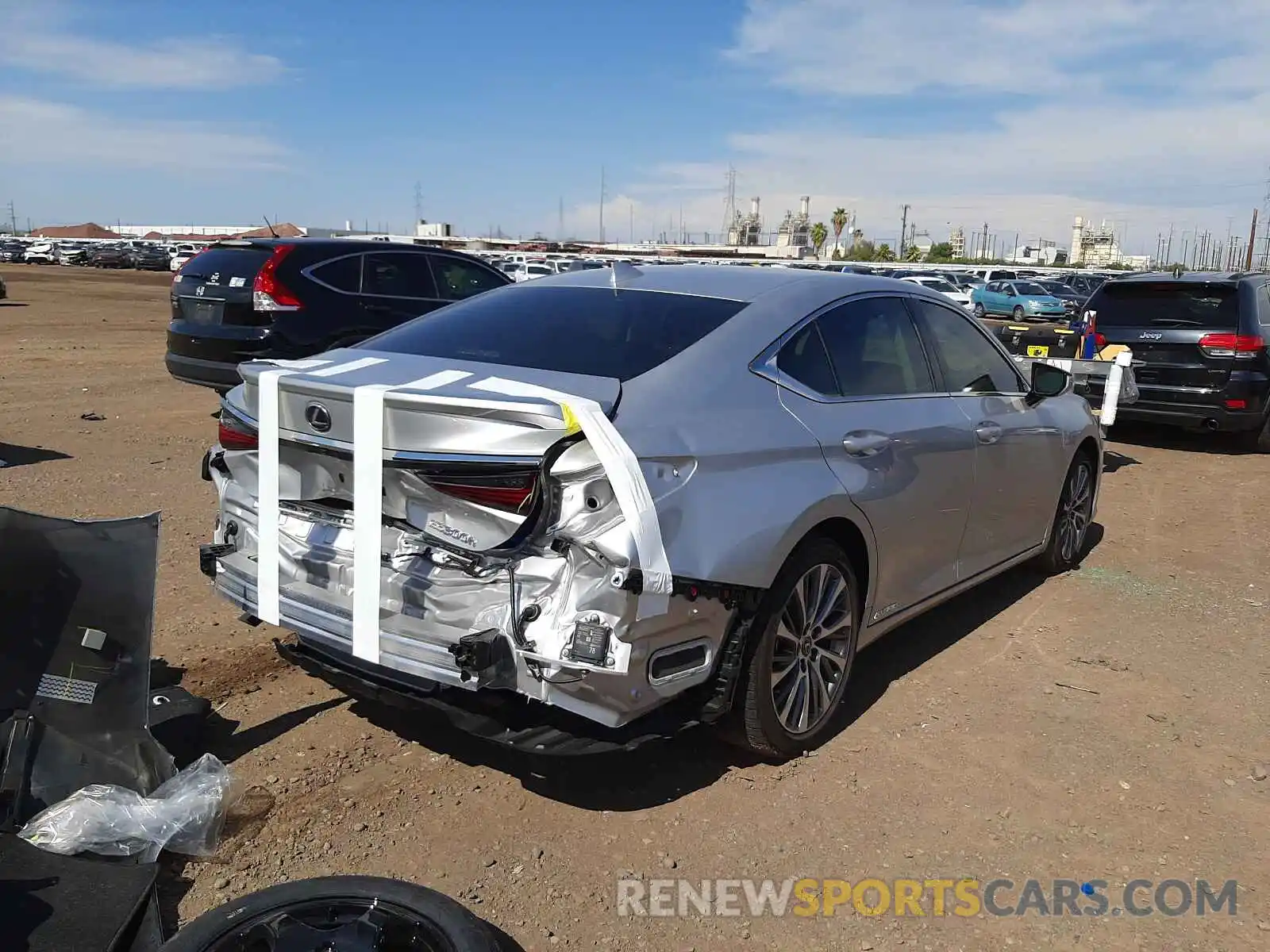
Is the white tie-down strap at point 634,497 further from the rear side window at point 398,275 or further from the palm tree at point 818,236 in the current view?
the palm tree at point 818,236

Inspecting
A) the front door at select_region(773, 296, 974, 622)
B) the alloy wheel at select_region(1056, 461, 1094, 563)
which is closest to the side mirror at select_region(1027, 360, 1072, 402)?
the alloy wheel at select_region(1056, 461, 1094, 563)

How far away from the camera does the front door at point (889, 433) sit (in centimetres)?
373

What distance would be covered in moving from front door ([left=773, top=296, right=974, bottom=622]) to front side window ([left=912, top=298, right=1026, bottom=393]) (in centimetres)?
18

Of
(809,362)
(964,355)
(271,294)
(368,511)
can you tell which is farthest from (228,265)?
(368,511)

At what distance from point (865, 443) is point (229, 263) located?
713cm

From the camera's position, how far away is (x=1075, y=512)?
6078mm

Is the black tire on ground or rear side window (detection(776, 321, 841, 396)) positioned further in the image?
the black tire on ground

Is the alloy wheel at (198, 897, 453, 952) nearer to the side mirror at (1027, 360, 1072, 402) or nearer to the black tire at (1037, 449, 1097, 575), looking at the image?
the side mirror at (1027, 360, 1072, 402)

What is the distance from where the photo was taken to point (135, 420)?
983 cm

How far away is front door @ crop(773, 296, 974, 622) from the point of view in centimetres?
373

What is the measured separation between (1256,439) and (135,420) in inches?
440

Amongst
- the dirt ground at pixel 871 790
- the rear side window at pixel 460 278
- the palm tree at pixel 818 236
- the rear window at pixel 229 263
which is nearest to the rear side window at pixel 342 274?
the rear window at pixel 229 263

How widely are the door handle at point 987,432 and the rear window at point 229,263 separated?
6.53 m

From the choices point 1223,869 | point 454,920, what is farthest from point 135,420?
point 1223,869
